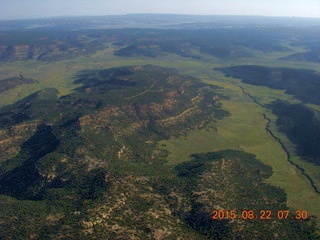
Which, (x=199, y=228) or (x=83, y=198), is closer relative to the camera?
(x=199, y=228)

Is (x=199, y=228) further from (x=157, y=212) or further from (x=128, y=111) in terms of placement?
(x=128, y=111)

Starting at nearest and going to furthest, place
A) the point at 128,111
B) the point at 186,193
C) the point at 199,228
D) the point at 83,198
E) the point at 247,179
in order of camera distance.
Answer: the point at 199,228 → the point at 83,198 → the point at 186,193 → the point at 247,179 → the point at 128,111

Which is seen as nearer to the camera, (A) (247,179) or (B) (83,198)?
(B) (83,198)

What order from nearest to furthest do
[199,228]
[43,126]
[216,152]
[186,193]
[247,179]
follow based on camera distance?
[199,228] → [186,193] → [247,179] → [216,152] → [43,126]

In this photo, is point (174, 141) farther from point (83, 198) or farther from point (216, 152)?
point (83, 198)

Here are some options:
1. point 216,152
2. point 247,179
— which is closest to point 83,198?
point 247,179

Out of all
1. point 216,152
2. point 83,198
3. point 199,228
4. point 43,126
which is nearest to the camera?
point 199,228

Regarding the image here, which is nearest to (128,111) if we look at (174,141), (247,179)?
(174,141)

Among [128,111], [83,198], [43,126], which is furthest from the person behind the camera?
[128,111]
